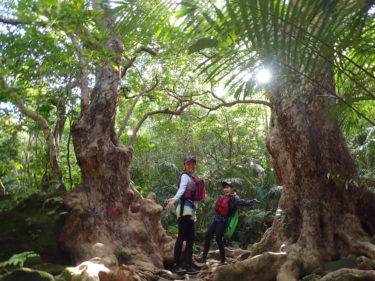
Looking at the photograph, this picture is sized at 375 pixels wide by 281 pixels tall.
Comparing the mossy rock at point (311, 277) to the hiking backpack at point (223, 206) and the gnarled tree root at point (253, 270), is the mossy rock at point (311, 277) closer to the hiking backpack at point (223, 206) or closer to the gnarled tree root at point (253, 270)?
the gnarled tree root at point (253, 270)

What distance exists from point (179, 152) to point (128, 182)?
1220cm

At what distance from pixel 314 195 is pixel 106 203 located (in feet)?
11.5

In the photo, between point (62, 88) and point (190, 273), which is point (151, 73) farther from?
point (190, 273)

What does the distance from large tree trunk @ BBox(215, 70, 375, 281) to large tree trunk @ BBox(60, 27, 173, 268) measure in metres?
2.04

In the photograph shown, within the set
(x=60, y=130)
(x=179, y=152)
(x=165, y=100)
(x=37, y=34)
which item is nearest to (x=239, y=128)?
(x=179, y=152)

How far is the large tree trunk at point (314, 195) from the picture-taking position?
4844 millimetres

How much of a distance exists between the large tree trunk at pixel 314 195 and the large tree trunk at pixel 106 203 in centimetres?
204

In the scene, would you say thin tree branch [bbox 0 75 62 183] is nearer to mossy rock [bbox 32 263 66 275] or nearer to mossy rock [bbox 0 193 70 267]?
Answer: mossy rock [bbox 0 193 70 267]

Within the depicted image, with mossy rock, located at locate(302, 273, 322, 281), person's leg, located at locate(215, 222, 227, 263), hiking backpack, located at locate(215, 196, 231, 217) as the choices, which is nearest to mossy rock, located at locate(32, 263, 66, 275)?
person's leg, located at locate(215, 222, 227, 263)

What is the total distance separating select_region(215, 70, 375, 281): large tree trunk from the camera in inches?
191

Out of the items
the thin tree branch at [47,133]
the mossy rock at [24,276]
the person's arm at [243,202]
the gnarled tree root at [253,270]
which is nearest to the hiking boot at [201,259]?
the person's arm at [243,202]

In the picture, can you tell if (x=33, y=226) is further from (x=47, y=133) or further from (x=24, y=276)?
(x=24, y=276)

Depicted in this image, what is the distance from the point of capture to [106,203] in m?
6.23

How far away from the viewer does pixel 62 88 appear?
6492 mm
